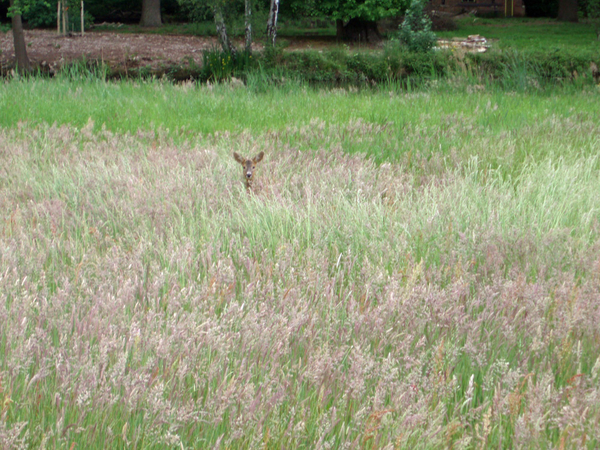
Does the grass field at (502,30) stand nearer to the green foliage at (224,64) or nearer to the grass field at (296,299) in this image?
the green foliage at (224,64)

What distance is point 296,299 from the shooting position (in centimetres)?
308

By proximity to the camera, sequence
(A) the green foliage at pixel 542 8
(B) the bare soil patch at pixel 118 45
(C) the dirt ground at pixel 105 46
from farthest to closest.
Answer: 1. (A) the green foliage at pixel 542 8
2. (B) the bare soil patch at pixel 118 45
3. (C) the dirt ground at pixel 105 46

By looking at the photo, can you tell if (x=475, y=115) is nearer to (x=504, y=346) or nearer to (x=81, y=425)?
(x=504, y=346)

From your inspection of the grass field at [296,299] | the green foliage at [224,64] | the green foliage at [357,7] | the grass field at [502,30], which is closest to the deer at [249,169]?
the grass field at [296,299]

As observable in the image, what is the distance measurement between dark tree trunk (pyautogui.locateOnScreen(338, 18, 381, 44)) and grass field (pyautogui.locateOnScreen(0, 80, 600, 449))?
26.0m

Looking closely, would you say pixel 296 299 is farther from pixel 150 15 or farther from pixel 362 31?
pixel 150 15

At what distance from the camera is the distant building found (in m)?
49.1

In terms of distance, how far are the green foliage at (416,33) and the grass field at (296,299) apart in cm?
1194

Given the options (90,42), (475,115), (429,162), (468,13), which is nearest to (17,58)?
(475,115)

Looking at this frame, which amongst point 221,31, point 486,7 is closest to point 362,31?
point 221,31

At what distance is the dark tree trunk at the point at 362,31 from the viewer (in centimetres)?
3173

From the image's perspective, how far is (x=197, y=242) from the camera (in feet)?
13.3

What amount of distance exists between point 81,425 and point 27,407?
22 centimetres

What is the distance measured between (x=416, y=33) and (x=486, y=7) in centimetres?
3567
